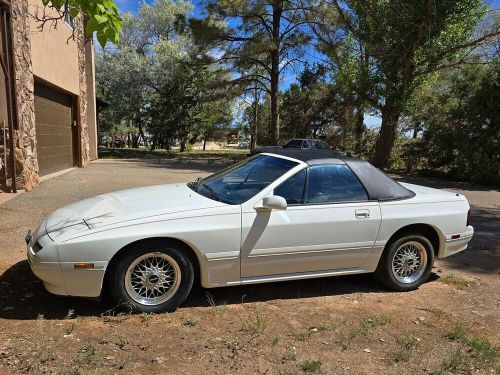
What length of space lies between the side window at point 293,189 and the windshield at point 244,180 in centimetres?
12

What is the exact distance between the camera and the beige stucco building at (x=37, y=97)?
1037 cm

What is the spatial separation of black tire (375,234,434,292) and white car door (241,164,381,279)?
0.93 feet

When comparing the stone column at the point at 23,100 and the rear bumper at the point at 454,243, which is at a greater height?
the stone column at the point at 23,100

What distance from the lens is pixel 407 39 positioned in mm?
19891

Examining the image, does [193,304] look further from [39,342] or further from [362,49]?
[362,49]

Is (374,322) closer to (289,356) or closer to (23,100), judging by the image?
(289,356)

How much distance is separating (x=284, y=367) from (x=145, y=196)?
7.72ft

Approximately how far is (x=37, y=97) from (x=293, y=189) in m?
11.0

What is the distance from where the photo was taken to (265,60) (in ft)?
104

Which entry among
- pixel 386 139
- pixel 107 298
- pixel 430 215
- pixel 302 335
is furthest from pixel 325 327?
pixel 386 139

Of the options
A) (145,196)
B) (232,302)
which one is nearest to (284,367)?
(232,302)

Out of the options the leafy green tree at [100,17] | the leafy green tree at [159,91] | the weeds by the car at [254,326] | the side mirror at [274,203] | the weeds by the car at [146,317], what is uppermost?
the leafy green tree at [159,91]

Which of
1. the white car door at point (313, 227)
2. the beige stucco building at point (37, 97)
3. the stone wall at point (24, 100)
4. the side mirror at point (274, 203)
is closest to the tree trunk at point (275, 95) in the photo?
the beige stucco building at point (37, 97)

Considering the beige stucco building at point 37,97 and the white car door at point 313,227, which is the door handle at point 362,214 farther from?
the beige stucco building at point 37,97
